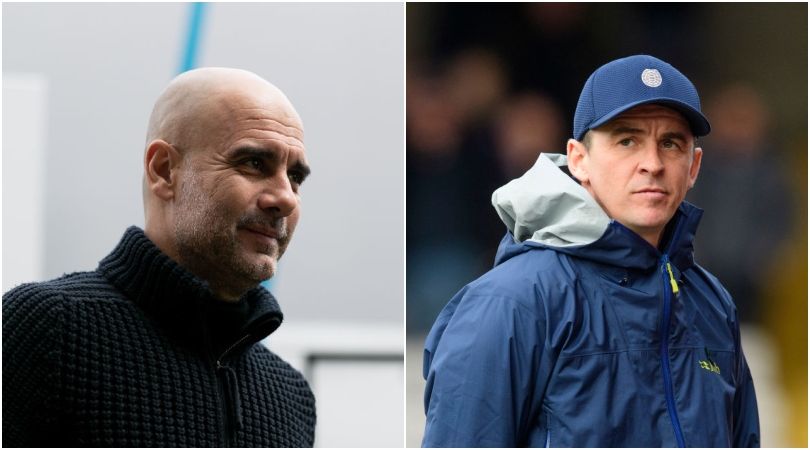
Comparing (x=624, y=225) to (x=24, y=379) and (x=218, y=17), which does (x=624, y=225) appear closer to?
(x=24, y=379)

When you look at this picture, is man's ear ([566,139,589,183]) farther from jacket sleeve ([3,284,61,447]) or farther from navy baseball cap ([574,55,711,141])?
jacket sleeve ([3,284,61,447])

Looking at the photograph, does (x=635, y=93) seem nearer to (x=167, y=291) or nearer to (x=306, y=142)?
(x=167, y=291)

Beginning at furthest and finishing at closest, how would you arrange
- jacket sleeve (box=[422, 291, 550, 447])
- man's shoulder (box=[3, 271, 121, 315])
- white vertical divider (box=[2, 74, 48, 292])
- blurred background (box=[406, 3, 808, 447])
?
1. blurred background (box=[406, 3, 808, 447])
2. white vertical divider (box=[2, 74, 48, 292])
3. jacket sleeve (box=[422, 291, 550, 447])
4. man's shoulder (box=[3, 271, 121, 315])

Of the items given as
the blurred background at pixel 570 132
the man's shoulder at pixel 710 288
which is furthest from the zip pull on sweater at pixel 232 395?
the blurred background at pixel 570 132

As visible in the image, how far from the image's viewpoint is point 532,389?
2414 mm

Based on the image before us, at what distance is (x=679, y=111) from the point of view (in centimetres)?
271

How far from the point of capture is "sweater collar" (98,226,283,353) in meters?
2.37

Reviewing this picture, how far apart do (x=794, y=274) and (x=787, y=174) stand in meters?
0.52

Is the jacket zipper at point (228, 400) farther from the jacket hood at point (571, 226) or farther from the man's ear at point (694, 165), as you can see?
the man's ear at point (694, 165)

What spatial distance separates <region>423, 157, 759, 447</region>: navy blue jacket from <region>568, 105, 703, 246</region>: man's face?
0.26ft

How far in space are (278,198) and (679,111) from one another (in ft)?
3.38

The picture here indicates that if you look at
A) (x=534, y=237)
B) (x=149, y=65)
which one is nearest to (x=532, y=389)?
(x=534, y=237)

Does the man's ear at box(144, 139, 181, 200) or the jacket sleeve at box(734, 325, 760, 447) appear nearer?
the man's ear at box(144, 139, 181, 200)

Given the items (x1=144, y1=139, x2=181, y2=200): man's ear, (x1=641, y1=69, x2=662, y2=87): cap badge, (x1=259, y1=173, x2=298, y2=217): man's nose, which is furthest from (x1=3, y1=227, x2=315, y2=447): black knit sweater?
(x1=641, y1=69, x2=662, y2=87): cap badge
